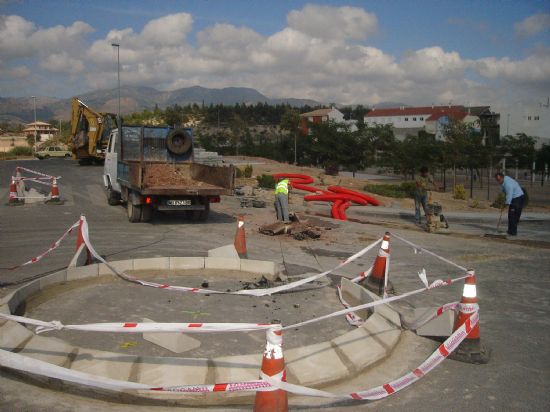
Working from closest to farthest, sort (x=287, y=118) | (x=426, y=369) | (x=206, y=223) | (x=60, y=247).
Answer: (x=426, y=369) → (x=60, y=247) → (x=206, y=223) → (x=287, y=118)

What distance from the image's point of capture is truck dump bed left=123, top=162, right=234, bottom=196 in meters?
11.9

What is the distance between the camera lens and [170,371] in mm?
4184

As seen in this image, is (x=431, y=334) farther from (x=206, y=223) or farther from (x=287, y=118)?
(x=287, y=118)

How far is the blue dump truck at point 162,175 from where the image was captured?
1213cm

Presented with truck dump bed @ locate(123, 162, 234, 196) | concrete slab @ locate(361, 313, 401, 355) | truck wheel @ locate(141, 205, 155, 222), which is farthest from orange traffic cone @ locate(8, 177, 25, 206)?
concrete slab @ locate(361, 313, 401, 355)

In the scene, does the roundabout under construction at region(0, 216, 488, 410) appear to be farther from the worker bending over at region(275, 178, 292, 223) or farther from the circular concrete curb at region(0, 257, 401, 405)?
the worker bending over at region(275, 178, 292, 223)

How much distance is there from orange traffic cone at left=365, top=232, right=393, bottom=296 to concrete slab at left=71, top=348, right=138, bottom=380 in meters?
3.93

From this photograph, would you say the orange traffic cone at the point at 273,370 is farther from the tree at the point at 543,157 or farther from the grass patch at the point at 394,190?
the tree at the point at 543,157

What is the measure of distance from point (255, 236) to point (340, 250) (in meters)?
2.17

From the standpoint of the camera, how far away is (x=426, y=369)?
4473 mm

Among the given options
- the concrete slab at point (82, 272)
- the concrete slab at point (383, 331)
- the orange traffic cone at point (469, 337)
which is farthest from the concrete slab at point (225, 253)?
the orange traffic cone at point (469, 337)

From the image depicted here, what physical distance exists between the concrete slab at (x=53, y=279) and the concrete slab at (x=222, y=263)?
223 cm

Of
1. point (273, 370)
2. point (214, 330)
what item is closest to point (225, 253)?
point (214, 330)

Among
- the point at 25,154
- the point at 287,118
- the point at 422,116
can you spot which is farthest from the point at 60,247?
the point at 422,116
